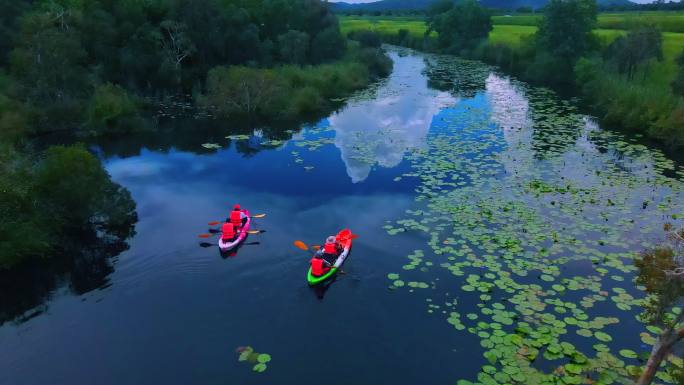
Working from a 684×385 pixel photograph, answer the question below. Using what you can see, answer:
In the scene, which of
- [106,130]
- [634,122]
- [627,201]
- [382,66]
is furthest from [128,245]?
[382,66]

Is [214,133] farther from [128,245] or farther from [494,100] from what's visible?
[494,100]

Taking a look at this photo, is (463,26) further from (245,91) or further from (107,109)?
(107,109)

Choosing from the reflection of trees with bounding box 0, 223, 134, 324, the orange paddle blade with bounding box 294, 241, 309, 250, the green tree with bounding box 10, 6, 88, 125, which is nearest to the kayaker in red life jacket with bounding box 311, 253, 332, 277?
the orange paddle blade with bounding box 294, 241, 309, 250

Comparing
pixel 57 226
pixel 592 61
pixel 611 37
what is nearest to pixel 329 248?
pixel 57 226

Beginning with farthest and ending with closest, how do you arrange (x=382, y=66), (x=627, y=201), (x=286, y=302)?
(x=382, y=66) → (x=627, y=201) → (x=286, y=302)

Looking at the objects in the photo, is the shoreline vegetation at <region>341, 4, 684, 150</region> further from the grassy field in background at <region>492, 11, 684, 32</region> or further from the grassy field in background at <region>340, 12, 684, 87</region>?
the grassy field in background at <region>492, 11, 684, 32</region>
